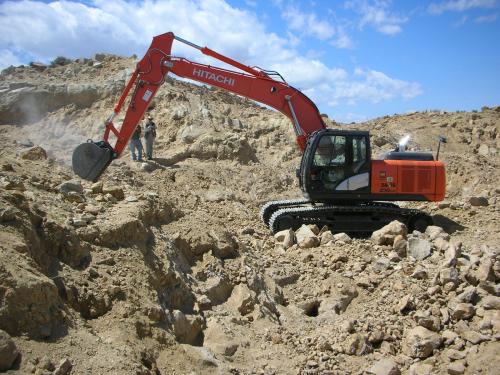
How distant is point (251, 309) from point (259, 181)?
7.37m

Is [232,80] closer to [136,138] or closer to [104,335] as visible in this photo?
[136,138]

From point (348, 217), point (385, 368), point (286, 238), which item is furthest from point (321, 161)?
point (385, 368)

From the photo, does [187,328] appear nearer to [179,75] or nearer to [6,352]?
[6,352]

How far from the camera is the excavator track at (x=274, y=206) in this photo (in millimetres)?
10547

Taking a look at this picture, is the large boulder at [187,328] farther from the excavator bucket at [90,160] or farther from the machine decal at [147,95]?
the machine decal at [147,95]

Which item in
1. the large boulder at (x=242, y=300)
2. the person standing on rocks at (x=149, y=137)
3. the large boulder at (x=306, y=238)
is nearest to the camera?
the large boulder at (x=242, y=300)

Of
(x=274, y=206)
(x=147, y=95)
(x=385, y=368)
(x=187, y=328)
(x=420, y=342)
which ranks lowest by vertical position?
(x=385, y=368)

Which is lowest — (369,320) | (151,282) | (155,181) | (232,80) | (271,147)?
(369,320)

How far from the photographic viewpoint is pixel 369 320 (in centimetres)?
612

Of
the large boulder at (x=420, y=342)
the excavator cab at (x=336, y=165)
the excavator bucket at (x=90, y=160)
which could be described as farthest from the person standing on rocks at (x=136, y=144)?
the large boulder at (x=420, y=342)

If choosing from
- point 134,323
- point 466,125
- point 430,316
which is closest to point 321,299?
point 430,316

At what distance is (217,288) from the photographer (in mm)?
6207

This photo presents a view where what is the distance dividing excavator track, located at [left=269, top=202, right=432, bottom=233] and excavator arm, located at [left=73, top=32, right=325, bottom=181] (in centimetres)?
135

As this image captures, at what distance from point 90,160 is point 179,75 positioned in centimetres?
234
